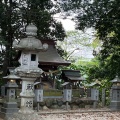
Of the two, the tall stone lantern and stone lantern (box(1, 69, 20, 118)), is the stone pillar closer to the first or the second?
the tall stone lantern

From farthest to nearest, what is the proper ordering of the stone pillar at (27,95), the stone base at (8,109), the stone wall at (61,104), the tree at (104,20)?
1. the stone wall at (61,104)
2. the stone base at (8,109)
3. the tree at (104,20)
4. the stone pillar at (27,95)

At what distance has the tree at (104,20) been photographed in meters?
9.26

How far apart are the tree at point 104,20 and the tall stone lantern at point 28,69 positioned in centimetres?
189

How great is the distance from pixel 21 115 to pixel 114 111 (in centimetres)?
814

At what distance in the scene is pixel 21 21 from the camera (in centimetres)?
1540

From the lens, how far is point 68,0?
9672 mm

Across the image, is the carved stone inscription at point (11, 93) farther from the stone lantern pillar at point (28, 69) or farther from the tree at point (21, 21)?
the stone lantern pillar at point (28, 69)

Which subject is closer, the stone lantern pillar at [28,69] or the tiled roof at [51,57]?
the stone lantern pillar at [28,69]

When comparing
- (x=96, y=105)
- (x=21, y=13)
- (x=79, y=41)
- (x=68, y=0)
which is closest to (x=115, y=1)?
(x=68, y=0)

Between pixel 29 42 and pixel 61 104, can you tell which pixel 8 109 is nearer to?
pixel 29 42

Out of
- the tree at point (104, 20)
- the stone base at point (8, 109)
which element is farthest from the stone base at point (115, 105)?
the stone base at point (8, 109)

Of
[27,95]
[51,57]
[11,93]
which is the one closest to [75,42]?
[51,57]

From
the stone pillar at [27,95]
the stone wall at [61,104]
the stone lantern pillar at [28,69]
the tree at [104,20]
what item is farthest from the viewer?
the stone wall at [61,104]

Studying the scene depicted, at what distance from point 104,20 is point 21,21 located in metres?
6.79
